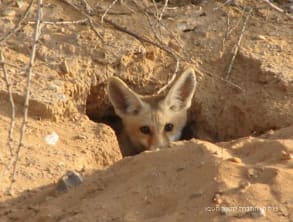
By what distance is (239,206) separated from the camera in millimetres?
3986

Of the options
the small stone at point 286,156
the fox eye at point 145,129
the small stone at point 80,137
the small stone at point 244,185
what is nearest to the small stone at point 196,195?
the small stone at point 244,185

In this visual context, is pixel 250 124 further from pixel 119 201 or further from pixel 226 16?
pixel 119 201

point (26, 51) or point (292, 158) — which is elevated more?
point (26, 51)

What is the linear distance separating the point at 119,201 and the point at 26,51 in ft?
8.71

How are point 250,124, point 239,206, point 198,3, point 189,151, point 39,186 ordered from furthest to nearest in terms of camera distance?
1. point 198,3
2. point 250,124
3. point 39,186
4. point 189,151
5. point 239,206

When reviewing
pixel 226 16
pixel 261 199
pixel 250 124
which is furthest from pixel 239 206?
pixel 226 16

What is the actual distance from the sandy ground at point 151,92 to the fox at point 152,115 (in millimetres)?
152

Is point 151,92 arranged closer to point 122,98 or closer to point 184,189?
point 122,98

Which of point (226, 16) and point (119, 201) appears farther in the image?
point (226, 16)

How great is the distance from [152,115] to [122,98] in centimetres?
34

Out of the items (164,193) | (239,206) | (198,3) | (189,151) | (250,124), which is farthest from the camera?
(198,3)

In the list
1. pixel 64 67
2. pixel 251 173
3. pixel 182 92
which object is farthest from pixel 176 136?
pixel 251 173

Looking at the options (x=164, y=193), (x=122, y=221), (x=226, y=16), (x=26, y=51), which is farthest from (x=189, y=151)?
(x=226, y=16)

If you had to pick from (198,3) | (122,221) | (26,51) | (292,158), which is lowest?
(122,221)
